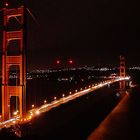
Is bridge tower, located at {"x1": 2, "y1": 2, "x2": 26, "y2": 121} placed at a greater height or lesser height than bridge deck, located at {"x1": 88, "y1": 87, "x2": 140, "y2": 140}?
greater

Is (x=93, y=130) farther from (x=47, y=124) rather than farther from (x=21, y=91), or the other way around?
(x=21, y=91)

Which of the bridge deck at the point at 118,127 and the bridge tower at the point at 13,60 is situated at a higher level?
the bridge tower at the point at 13,60

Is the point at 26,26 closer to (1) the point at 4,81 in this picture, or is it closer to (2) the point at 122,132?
(1) the point at 4,81

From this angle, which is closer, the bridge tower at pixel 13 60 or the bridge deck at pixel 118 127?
the bridge tower at pixel 13 60

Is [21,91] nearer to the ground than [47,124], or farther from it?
farther from it

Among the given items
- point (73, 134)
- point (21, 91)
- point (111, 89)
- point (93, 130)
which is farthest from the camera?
point (111, 89)

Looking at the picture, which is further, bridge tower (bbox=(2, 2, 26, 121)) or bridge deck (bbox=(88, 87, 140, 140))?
bridge deck (bbox=(88, 87, 140, 140))

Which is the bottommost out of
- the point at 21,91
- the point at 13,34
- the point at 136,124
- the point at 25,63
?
the point at 136,124

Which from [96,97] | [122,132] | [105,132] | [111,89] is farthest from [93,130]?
[111,89]

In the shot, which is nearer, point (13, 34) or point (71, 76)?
point (13, 34)

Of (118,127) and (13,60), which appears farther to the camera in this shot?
(118,127)

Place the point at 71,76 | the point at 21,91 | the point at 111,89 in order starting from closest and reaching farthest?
the point at 21,91 < the point at 111,89 < the point at 71,76
